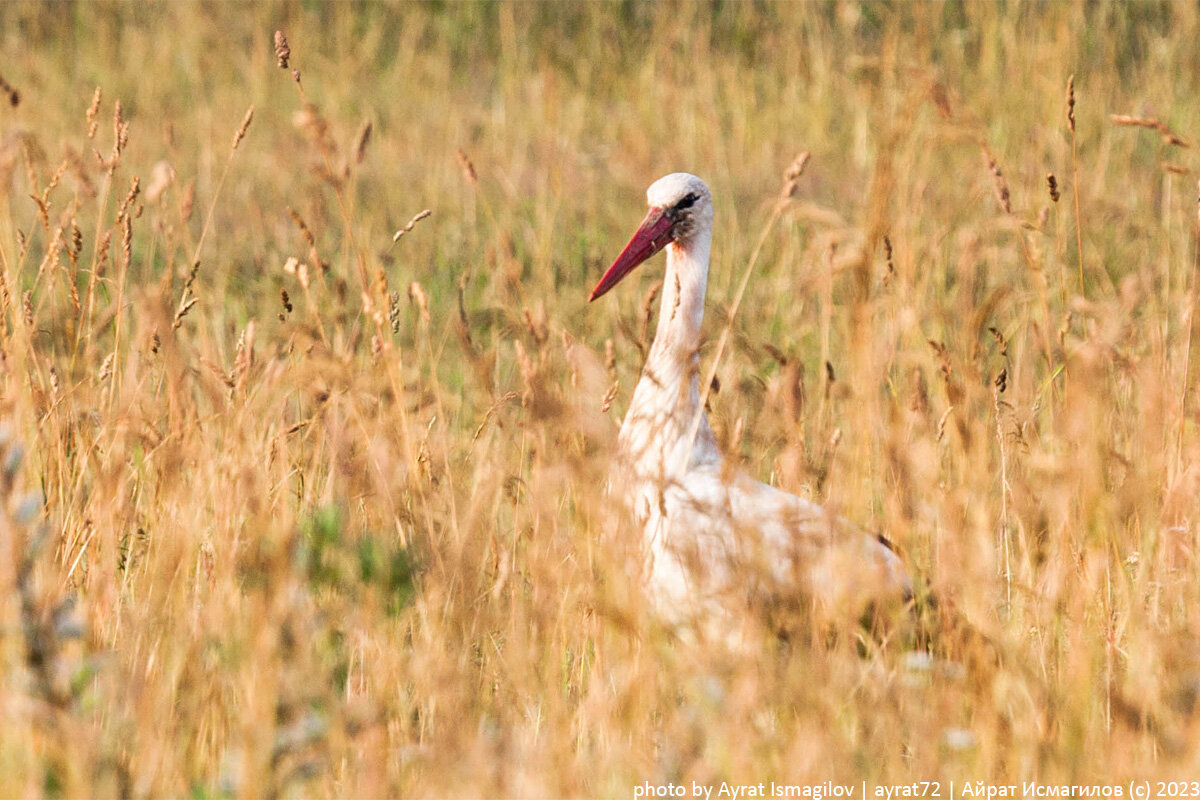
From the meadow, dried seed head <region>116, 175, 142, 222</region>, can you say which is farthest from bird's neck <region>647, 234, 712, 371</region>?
dried seed head <region>116, 175, 142, 222</region>

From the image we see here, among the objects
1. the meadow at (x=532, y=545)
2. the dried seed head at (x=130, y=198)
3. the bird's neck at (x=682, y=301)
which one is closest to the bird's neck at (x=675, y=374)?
the bird's neck at (x=682, y=301)

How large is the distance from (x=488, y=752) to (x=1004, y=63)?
607 centimetres

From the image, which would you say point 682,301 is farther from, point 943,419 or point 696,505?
point 696,505

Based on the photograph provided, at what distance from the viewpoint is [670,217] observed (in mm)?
3045

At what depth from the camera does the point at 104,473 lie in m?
2.03

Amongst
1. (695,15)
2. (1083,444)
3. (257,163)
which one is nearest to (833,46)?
(695,15)

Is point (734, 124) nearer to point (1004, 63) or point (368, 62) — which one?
point (1004, 63)

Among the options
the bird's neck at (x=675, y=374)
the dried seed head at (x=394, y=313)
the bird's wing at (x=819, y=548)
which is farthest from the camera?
the bird's neck at (x=675, y=374)

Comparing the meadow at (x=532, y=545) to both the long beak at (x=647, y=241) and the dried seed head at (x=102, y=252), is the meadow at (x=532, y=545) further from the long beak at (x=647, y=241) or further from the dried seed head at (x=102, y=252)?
the long beak at (x=647, y=241)

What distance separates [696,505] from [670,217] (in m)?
1.37

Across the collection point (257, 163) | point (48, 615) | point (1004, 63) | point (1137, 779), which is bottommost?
point (1137, 779)

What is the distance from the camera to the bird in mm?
1781

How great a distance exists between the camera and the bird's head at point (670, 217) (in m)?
3.01

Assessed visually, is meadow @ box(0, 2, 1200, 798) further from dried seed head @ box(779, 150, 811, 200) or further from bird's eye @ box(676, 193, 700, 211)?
bird's eye @ box(676, 193, 700, 211)
